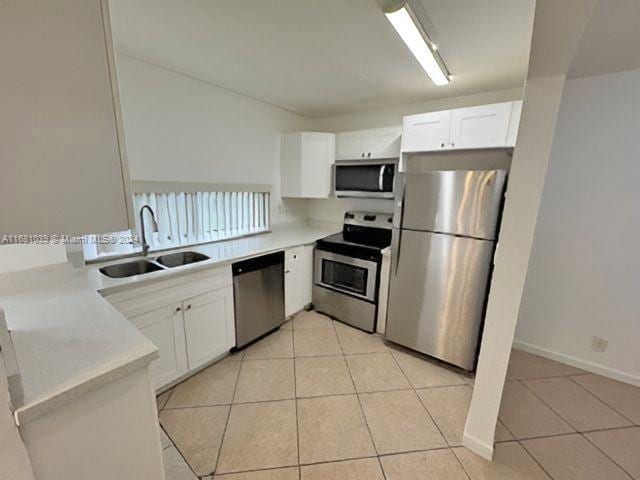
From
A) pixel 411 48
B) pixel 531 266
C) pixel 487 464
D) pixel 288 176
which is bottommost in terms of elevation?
pixel 487 464

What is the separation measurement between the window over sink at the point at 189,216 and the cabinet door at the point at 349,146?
1.03 m

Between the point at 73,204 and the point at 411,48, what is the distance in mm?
1984

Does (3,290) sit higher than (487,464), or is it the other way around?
(3,290)

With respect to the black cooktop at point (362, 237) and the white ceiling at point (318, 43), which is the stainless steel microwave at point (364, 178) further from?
the white ceiling at point (318, 43)

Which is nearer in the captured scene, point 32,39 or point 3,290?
point 32,39

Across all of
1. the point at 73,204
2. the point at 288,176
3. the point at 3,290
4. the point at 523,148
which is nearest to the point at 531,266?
the point at 523,148

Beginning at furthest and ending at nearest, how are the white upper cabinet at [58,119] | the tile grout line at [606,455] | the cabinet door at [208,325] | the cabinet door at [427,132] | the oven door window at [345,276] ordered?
the oven door window at [345,276] → the cabinet door at [427,132] → the cabinet door at [208,325] → the tile grout line at [606,455] → the white upper cabinet at [58,119]

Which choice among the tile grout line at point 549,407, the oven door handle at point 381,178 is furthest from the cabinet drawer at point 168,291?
the tile grout line at point 549,407

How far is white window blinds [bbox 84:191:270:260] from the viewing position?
212 cm

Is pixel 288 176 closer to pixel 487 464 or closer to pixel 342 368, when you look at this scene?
pixel 342 368

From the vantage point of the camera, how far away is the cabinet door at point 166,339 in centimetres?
177

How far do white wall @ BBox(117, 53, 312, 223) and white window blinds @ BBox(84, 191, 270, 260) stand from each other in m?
0.16

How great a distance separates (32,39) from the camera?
0.64 metres

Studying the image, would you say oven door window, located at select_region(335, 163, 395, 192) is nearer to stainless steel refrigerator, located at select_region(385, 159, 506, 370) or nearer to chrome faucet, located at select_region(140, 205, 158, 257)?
stainless steel refrigerator, located at select_region(385, 159, 506, 370)
